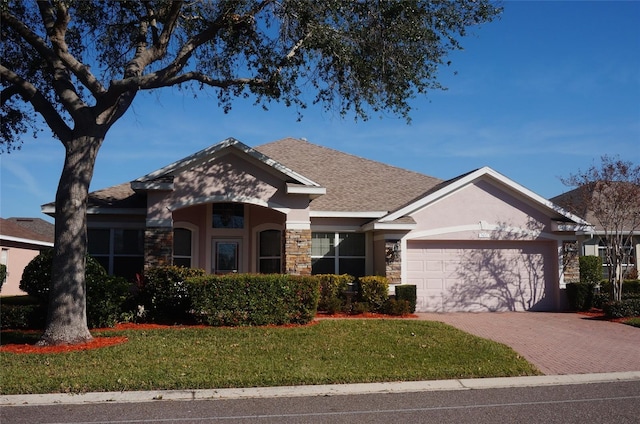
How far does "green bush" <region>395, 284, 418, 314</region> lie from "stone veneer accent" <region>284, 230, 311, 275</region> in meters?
2.78

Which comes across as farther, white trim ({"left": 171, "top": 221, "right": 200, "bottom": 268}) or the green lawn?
white trim ({"left": 171, "top": 221, "right": 200, "bottom": 268})

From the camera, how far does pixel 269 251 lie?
19031mm

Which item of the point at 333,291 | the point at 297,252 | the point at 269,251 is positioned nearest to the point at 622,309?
the point at 333,291

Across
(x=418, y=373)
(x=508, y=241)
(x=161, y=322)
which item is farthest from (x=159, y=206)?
(x=508, y=241)

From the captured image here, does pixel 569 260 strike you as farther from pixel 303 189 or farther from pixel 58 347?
pixel 58 347

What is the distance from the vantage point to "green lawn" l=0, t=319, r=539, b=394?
28.5 feet

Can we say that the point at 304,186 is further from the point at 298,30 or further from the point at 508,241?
the point at 508,241

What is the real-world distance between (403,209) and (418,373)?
8.80 metres

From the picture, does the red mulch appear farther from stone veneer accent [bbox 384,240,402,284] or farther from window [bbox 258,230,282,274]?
stone veneer accent [bbox 384,240,402,284]

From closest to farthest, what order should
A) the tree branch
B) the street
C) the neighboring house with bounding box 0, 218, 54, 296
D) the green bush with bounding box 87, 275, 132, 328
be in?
the street
the tree branch
the green bush with bounding box 87, 275, 132, 328
the neighboring house with bounding box 0, 218, 54, 296

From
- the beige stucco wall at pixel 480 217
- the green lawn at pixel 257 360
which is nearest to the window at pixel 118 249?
the green lawn at pixel 257 360

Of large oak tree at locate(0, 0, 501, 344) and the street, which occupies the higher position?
large oak tree at locate(0, 0, 501, 344)

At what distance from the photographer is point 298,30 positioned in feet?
45.4

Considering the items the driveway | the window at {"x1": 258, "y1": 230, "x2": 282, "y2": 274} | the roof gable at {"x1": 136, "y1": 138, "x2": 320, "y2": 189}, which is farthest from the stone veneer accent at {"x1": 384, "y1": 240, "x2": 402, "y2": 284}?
the window at {"x1": 258, "y1": 230, "x2": 282, "y2": 274}
